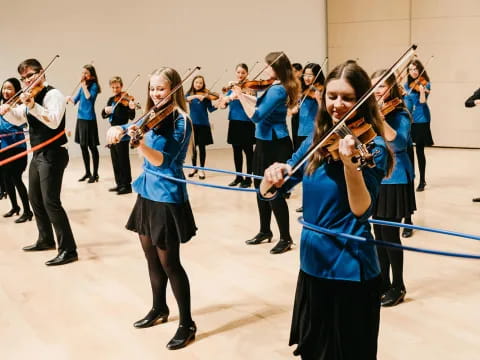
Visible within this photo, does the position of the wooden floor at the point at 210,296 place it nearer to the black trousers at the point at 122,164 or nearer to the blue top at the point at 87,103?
the black trousers at the point at 122,164

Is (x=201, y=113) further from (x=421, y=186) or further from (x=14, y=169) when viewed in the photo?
(x=421, y=186)

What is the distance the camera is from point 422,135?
24.8 ft

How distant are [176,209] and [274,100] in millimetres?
1746

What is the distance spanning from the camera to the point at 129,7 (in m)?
11.2

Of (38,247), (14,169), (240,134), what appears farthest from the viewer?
(240,134)

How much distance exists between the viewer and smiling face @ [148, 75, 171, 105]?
3.26 m

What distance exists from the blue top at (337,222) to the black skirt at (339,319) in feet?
0.14

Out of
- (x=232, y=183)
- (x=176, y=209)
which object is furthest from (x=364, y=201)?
(x=232, y=183)

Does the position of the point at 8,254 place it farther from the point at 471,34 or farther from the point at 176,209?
the point at 471,34

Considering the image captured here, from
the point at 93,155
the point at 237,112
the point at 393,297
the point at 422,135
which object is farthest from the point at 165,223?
the point at 93,155

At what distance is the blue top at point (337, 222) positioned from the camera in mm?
2186

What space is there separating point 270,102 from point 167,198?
5.74 feet

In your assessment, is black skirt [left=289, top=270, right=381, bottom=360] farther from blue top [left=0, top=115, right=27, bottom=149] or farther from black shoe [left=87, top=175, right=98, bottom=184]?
black shoe [left=87, top=175, right=98, bottom=184]

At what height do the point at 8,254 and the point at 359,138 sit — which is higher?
the point at 359,138
